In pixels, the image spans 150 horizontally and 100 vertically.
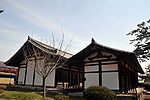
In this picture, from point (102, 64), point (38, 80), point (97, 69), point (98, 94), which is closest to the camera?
point (98, 94)

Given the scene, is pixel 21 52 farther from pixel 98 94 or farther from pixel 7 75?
pixel 7 75

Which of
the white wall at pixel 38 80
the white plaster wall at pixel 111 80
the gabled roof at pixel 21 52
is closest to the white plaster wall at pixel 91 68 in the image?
the white plaster wall at pixel 111 80

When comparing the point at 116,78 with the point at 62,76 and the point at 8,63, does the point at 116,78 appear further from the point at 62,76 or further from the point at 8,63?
the point at 8,63

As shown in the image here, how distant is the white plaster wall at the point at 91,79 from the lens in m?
17.8

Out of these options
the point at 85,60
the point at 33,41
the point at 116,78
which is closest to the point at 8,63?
the point at 33,41

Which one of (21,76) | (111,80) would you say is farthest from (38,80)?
(111,80)

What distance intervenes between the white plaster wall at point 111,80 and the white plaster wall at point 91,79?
74 centimetres

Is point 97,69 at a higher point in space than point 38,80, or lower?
higher

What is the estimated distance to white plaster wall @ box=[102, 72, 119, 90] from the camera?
16.8 metres

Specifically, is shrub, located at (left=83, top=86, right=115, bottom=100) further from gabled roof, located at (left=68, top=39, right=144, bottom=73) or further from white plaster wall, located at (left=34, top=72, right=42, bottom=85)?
white plaster wall, located at (left=34, top=72, right=42, bottom=85)

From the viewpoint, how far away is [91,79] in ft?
59.4

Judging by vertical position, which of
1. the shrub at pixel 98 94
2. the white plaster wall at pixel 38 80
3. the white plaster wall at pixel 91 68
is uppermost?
the white plaster wall at pixel 91 68

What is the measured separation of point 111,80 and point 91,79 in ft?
6.99

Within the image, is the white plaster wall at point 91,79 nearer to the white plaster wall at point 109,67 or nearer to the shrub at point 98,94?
the white plaster wall at point 109,67
